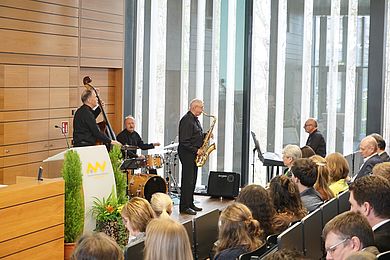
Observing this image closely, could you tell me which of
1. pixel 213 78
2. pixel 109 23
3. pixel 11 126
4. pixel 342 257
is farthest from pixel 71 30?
pixel 342 257

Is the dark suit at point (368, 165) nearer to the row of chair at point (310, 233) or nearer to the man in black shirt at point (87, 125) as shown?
the row of chair at point (310, 233)

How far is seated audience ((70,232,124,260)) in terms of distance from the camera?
336cm

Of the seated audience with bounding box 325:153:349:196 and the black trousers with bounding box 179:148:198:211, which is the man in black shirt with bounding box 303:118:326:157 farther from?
the seated audience with bounding box 325:153:349:196

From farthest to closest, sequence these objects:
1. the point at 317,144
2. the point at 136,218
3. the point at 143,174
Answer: the point at 317,144
the point at 143,174
the point at 136,218

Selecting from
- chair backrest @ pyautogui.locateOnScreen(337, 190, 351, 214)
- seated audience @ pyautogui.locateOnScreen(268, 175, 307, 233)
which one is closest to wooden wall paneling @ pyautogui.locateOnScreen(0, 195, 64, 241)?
seated audience @ pyautogui.locateOnScreen(268, 175, 307, 233)

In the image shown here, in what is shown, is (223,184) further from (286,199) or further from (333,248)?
(333,248)

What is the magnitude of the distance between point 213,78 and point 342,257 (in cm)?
831

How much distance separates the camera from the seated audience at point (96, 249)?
11.0ft

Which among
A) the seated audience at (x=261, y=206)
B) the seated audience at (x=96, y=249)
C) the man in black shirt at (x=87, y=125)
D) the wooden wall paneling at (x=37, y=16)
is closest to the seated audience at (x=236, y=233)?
the seated audience at (x=261, y=206)

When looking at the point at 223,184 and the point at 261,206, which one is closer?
the point at 261,206

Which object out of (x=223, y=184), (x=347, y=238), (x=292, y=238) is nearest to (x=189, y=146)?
(x=223, y=184)

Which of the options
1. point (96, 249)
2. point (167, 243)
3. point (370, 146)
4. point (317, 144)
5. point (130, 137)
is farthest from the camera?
point (130, 137)

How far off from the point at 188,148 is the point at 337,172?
2903mm

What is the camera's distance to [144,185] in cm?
943
